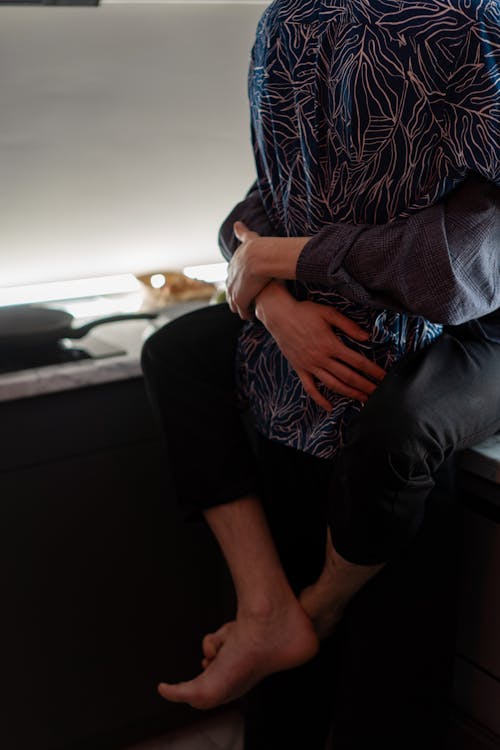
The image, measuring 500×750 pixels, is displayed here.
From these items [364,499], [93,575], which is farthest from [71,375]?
[364,499]

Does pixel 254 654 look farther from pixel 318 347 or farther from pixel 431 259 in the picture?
pixel 431 259

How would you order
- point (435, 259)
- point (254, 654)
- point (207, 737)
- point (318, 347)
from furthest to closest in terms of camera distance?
point (207, 737), point (254, 654), point (318, 347), point (435, 259)

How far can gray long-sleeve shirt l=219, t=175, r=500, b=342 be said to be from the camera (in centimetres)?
104

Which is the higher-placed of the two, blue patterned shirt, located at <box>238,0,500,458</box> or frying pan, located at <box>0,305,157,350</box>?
blue patterned shirt, located at <box>238,0,500,458</box>

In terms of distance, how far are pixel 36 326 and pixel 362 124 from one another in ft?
2.60

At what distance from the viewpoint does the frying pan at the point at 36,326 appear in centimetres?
160

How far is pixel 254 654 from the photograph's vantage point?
1.29m

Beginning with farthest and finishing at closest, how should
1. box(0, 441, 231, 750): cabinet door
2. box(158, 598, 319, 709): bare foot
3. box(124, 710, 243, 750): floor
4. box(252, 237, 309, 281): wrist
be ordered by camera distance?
1. box(124, 710, 243, 750): floor
2. box(0, 441, 231, 750): cabinet door
3. box(158, 598, 319, 709): bare foot
4. box(252, 237, 309, 281): wrist

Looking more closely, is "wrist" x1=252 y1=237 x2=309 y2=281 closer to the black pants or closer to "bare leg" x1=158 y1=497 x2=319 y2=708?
the black pants

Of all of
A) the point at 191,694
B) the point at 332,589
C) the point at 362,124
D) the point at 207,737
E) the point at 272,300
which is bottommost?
the point at 207,737

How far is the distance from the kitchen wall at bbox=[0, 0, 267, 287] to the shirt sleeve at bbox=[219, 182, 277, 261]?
71 centimetres

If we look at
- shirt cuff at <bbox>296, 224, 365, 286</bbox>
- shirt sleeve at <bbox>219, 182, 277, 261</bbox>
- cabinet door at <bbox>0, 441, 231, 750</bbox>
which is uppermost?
shirt cuff at <bbox>296, 224, 365, 286</bbox>

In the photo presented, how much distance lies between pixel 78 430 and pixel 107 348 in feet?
0.62

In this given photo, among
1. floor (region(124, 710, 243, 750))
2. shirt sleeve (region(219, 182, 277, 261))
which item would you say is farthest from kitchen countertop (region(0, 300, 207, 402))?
floor (region(124, 710, 243, 750))
